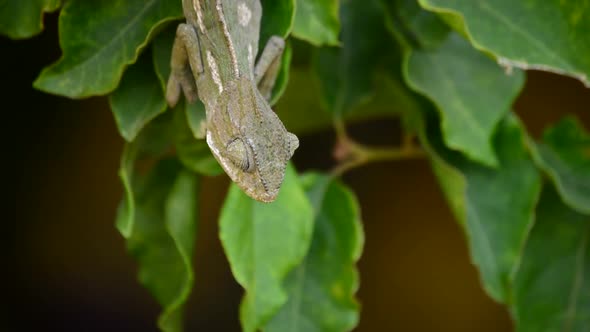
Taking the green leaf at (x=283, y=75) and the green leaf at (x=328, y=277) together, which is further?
the green leaf at (x=328, y=277)

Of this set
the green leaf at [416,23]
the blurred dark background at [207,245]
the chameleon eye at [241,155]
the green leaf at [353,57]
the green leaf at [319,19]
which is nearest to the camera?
the chameleon eye at [241,155]

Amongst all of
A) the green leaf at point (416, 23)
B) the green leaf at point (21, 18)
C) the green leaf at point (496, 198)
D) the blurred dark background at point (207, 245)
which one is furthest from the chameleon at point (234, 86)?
the blurred dark background at point (207, 245)

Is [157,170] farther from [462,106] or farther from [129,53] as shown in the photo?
[462,106]

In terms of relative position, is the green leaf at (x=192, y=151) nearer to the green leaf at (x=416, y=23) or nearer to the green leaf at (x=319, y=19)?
the green leaf at (x=319, y=19)

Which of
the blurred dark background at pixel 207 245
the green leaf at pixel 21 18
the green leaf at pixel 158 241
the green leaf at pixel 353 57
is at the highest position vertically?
the green leaf at pixel 21 18

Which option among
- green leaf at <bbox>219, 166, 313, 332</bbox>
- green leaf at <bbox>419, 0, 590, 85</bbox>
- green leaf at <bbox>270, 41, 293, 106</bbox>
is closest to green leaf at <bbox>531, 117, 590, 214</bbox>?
green leaf at <bbox>419, 0, 590, 85</bbox>

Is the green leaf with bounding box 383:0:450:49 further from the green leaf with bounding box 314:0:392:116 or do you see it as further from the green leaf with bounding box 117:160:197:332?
the green leaf with bounding box 117:160:197:332
